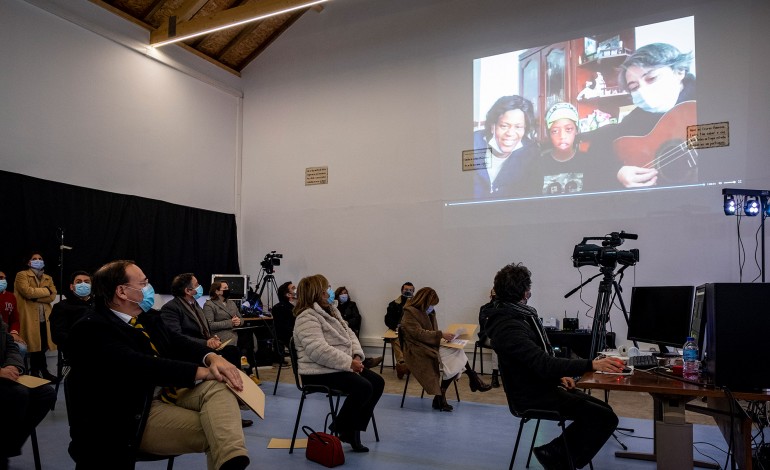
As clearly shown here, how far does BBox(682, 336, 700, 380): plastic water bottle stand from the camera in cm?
270

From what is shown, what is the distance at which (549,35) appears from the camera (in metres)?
7.90

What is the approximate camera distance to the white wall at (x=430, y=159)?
6863 mm

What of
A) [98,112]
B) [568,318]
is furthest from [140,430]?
[98,112]

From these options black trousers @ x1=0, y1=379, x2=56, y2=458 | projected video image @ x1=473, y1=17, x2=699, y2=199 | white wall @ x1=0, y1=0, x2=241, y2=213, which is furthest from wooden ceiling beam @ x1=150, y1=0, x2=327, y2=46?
black trousers @ x1=0, y1=379, x2=56, y2=458

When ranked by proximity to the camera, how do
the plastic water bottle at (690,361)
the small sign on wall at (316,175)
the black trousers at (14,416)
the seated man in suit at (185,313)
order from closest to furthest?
the plastic water bottle at (690,361)
the black trousers at (14,416)
the seated man in suit at (185,313)
the small sign on wall at (316,175)

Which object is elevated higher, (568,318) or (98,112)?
(98,112)

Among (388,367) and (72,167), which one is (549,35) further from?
(72,167)

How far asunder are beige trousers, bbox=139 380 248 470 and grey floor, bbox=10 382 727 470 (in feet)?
4.53

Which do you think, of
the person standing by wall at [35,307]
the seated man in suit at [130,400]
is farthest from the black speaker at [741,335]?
the person standing by wall at [35,307]

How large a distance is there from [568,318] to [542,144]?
2402 millimetres

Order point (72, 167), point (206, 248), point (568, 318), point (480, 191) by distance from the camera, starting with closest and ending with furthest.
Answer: point (568, 318), point (72, 167), point (480, 191), point (206, 248)

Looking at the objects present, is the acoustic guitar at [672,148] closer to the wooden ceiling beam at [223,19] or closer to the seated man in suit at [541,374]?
the wooden ceiling beam at [223,19]

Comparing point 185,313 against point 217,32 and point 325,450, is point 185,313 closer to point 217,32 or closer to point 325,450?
point 325,450

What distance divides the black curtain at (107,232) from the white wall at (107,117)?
219 millimetres
